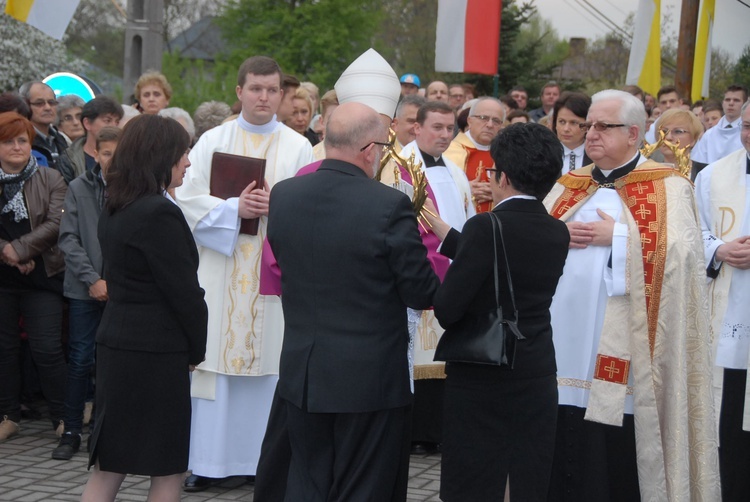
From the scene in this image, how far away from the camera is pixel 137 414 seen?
4.06 meters

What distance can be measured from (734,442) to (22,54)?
65.0 feet

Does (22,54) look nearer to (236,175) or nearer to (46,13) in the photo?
(46,13)

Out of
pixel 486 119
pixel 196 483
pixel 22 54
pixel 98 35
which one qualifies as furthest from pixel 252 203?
pixel 98 35

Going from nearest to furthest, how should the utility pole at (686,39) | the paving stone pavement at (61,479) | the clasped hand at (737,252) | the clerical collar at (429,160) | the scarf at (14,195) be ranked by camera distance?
1. the clasped hand at (737,252)
2. the paving stone pavement at (61,479)
3. the scarf at (14,195)
4. the clerical collar at (429,160)
5. the utility pole at (686,39)

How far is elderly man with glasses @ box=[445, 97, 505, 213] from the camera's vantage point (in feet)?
24.3

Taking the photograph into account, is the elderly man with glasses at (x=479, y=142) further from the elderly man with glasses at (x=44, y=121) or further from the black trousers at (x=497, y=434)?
the black trousers at (x=497, y=434)

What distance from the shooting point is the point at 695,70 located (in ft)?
49.5

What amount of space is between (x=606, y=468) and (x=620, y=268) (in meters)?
0.93

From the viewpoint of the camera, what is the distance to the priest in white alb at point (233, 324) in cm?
569

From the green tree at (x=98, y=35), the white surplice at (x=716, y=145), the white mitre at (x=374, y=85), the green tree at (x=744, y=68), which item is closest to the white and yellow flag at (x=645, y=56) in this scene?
the white surplice at (x=716, y=145)

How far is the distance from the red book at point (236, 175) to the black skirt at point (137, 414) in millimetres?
1677

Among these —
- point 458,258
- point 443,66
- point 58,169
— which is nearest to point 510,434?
point 458,258

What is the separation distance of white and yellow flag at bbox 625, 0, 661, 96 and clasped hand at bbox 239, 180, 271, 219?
803 centimetres

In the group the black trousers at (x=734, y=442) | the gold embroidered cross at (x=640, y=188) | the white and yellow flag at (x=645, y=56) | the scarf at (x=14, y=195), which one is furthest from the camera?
the white and yellow flag at (x=645, y=56)
